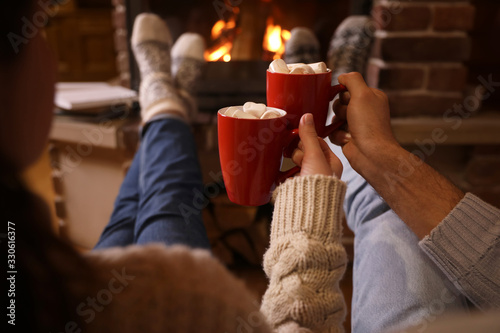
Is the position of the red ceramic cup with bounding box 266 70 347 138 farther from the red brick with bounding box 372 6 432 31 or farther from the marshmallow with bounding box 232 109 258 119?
the red brick with bounding box 372 6 432 31

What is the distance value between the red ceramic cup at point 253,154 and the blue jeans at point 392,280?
17 centimetres

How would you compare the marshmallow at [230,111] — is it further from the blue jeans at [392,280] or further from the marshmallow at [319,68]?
the blue jeans at [392,280]

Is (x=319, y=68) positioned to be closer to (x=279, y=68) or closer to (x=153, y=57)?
(x=279, y=68)

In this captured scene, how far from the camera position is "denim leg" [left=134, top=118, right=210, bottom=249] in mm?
618

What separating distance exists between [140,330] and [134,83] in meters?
1.13

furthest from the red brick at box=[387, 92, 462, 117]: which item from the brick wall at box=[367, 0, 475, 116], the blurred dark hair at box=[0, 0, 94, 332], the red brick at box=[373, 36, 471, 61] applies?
the blurred dark hair at box=[0, 0, 94, 332]

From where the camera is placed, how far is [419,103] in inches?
42.9

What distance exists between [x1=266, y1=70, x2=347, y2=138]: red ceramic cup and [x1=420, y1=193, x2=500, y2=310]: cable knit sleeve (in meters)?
0.22

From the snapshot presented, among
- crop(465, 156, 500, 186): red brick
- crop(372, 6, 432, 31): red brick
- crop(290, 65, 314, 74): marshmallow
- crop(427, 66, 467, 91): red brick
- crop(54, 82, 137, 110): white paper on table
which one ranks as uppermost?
crop(372, 6, 432, 31): red brick

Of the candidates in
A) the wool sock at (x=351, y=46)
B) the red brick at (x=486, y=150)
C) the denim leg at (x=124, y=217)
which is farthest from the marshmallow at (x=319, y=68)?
the red brick at (x=486, y=150)

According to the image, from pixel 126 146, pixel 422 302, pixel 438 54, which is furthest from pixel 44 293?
pixel 438 54

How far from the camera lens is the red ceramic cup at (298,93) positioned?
43 cm

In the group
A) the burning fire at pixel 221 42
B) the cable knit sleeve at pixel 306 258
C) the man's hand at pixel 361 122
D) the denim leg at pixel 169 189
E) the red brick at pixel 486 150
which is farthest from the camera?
the burning fire at pixel 221 42

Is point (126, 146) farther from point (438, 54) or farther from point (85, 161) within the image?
point (438, 54)
